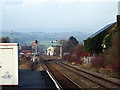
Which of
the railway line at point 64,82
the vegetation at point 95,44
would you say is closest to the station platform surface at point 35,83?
the railway line at point 64,82

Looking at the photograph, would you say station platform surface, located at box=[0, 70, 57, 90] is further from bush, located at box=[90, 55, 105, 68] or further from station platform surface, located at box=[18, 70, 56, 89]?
bush, located at box=[90, 55, 105, 68]

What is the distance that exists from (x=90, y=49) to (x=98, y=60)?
988cm

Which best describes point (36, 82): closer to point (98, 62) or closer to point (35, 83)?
point (35, 83)

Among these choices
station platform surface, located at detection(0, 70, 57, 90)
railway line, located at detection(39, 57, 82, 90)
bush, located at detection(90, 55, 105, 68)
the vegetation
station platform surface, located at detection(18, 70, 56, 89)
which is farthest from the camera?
the vegetation

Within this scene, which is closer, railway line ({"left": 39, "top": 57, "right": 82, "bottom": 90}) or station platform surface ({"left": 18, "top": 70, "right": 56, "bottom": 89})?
station platform surface ({"left": 18, "top": 70, "right": 56, "bottom": 89})

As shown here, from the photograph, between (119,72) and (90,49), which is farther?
(90,49)

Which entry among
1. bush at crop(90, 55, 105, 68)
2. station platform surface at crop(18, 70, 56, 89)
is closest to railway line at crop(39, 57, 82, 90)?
station platform surface at crop(18, 70, 56, 89)

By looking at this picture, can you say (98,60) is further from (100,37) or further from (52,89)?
(52,89)

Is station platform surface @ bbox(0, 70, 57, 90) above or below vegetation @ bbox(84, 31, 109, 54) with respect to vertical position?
below

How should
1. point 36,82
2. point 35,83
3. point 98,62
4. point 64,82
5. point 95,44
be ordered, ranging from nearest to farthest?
point 35,83 < point 36,82 < point 64,82 < point 98,62 < point 95,44

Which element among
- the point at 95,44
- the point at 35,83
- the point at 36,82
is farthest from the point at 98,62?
the point at 35,83

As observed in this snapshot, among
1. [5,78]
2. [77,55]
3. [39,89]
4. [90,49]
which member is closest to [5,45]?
[5,78]

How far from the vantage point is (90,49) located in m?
39.3

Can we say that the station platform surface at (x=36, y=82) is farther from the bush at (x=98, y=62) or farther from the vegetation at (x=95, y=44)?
the vegetation at (x=95, y=44)
